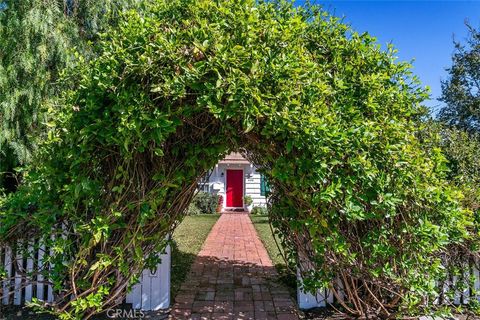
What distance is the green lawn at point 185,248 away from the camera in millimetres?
5988

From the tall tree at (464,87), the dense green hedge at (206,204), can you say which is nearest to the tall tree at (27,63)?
the dense green hedge at (206,204)

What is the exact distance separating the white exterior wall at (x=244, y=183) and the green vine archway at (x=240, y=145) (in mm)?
16112

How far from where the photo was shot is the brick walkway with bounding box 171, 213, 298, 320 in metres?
4.47

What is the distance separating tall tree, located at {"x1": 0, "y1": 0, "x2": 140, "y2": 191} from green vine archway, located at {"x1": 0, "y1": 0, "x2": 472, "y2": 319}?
694 centimetres

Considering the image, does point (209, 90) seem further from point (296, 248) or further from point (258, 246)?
point (258, 246)

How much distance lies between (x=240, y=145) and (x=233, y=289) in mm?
3017

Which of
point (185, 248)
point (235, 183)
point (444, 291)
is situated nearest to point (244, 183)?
point (235, 183)

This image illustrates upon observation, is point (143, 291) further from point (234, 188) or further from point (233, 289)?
point (234, 188)

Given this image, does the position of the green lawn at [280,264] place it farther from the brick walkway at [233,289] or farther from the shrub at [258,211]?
the shrub at [258,211]

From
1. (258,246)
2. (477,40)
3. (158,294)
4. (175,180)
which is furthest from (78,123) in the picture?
(477,40)

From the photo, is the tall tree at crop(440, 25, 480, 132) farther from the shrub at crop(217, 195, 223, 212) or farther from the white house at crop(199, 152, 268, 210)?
the shrub at crop(217, 195, 223, 212)

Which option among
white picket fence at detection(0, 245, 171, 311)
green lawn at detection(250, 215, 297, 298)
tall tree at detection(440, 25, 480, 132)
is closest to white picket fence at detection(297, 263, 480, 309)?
green lawn at detection(250, 215, 297, 298)

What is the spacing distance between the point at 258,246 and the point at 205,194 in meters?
9.90

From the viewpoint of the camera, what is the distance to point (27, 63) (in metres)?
9.15
